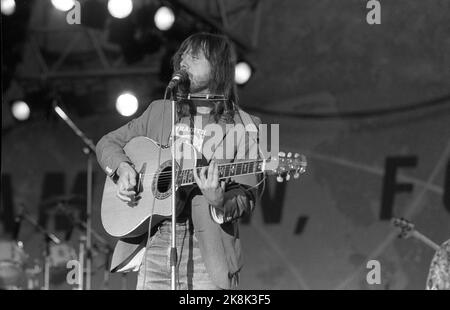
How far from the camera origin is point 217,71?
3.72 meters

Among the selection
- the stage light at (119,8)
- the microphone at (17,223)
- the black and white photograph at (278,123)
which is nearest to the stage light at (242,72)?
the black and white photograph at (278,123)

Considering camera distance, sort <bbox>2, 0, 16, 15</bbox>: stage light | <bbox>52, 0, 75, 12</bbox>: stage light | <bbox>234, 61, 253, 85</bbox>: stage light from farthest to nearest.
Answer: <bbox>2, 0, 16, 15</bbox>: stage light < <bbox>234, 61, 253, 85</bbox>: stage light < <bbox>52, 0, 75, 12</bbox>: stage light

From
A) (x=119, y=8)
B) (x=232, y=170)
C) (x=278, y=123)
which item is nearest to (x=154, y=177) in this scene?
(x=232, y=170)

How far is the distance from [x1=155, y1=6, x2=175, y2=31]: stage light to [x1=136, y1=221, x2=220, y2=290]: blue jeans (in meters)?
3.49

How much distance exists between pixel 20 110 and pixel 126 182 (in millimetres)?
4048

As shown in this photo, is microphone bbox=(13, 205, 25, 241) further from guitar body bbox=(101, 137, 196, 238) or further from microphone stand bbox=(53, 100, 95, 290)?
guitar body bbox=(101, 137, 196, 238)

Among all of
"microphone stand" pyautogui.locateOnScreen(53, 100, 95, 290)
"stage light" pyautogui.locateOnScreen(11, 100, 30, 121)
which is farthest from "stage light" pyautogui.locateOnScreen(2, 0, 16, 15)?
"microphone stand" pyautogui.locateOnScreen(53, 100, 95, 290)

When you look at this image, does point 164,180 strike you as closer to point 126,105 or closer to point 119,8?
point 126,105

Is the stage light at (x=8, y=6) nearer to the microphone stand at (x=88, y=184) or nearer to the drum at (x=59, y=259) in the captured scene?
the microphone stand at (x=88, y=184)

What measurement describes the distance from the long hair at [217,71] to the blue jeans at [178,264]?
0.58m

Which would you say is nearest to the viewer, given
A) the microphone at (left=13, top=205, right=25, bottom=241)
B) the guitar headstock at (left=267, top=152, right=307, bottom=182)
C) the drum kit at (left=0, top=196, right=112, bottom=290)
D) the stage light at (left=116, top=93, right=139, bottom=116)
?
the guitar headstock at (left=267, top=152, right=307, bottom=182)

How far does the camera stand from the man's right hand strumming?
3.60m

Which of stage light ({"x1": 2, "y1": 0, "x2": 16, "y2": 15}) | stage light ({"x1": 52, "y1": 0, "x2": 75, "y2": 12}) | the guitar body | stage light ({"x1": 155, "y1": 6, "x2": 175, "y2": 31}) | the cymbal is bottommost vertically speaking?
the guitar body
